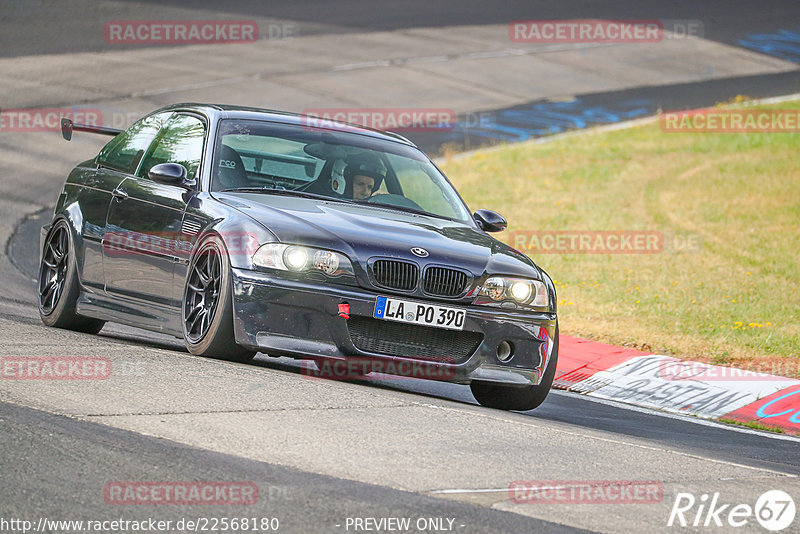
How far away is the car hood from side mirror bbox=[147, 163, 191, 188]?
0.98 ft

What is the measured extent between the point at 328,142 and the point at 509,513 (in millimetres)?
4206

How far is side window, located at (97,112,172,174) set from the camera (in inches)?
355

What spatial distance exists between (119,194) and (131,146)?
701 mm

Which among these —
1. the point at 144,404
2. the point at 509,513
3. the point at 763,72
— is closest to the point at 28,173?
the point at 144,404

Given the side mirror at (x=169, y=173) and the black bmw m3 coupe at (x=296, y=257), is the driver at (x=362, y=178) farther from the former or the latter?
the side mirror at (x=169, y=173)

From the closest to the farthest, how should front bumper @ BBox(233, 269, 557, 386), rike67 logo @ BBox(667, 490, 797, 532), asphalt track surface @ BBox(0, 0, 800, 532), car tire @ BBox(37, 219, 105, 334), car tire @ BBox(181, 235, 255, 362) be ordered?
asphalt track surface @ BBox(0, 0, 800, 532), rike67 logo @ BBox(667, 490, 797, 532), front bumper @ BBox(233, 269, 557, 386), car tire @ BBox(181, 235, 255, 362), car tire @ BBox(37, 219, 105, 334)

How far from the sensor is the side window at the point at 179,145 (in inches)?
329

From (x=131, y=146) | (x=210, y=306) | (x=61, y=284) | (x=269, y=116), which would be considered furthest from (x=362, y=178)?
(x=61, y=284)

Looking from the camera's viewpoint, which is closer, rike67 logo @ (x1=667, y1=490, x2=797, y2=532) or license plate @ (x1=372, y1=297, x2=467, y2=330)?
rike67 logo @ (x1=667, y1=490, x2=797, y2=532)

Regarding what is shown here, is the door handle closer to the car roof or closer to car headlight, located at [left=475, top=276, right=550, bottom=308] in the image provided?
the car roof

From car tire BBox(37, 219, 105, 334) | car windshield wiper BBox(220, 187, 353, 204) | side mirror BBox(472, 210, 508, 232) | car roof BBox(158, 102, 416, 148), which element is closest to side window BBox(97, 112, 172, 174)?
car roof BBox(158, 102, 416, 148)

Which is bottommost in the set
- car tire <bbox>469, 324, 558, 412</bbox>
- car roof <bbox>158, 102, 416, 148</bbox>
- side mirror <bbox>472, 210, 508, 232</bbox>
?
car tire <bbox>469, 324, 558, 412</bbox>

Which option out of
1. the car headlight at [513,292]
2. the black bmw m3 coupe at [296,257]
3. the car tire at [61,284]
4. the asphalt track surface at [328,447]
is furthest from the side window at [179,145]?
the car headlight at [513,292]

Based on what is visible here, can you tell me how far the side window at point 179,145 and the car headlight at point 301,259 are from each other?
136 cm
